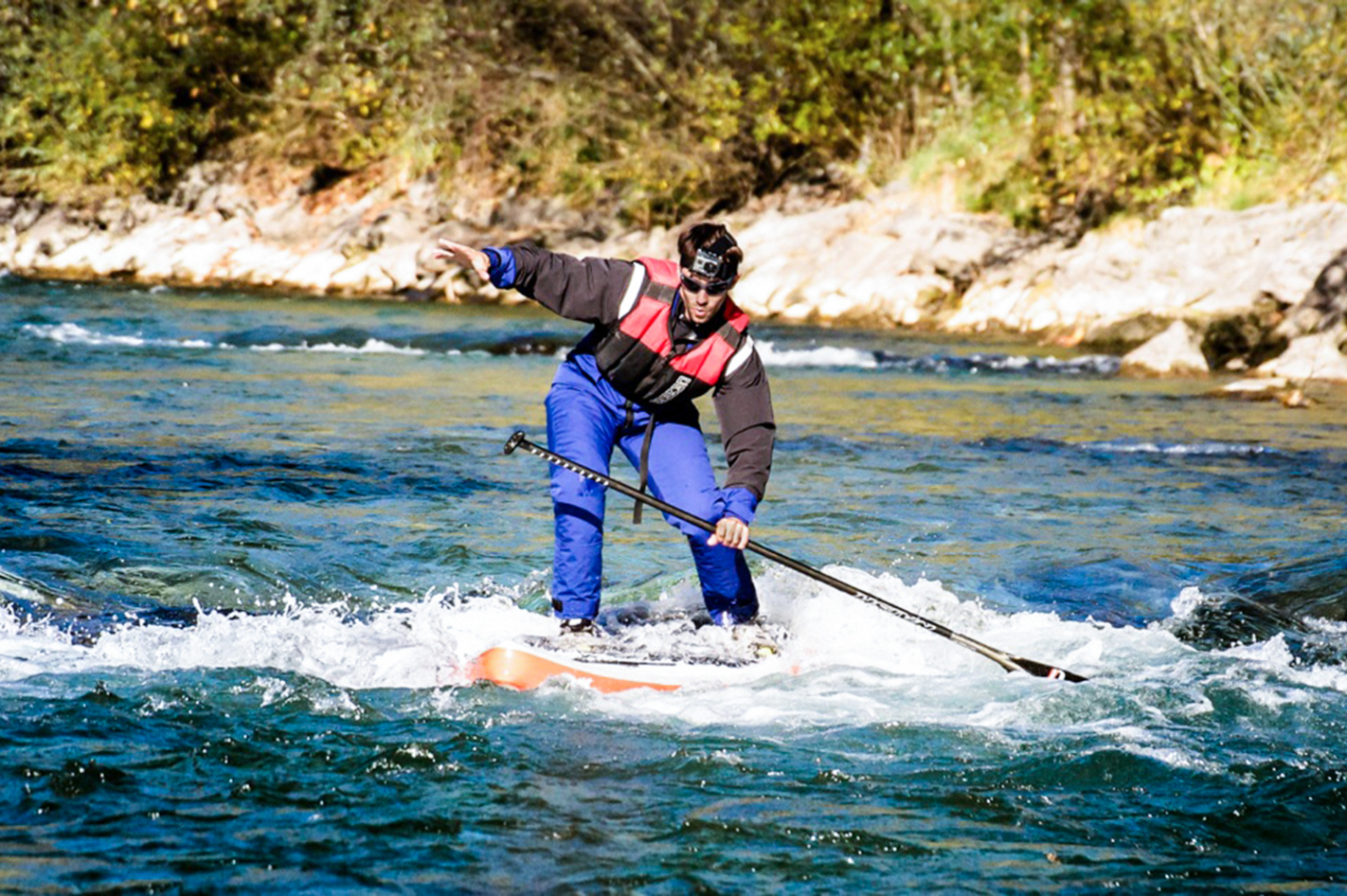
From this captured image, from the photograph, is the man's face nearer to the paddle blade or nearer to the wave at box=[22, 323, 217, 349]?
the paddle blade

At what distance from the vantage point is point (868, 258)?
26.5 m

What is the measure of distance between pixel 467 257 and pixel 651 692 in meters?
1.84

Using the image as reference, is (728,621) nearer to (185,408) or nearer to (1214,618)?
(1214,618)

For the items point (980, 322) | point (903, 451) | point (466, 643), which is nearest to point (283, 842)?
point (466, 643)

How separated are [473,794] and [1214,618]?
179 inches

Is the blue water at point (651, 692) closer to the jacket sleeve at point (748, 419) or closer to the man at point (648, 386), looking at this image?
the man at point (648, 386)

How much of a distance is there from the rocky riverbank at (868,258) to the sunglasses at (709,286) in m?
13.4

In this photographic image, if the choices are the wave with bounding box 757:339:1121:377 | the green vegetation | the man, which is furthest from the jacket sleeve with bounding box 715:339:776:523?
the green vegetation

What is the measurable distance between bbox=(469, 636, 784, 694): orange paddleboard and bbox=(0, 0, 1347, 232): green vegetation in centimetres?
2049

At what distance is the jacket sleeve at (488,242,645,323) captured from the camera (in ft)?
21.1

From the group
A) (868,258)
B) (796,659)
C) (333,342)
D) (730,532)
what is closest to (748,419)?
(730,532)

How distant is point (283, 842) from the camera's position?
15.4ft

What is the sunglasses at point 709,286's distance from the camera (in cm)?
631

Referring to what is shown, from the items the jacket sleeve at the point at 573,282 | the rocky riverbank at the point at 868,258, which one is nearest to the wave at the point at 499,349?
the rocky riverbank at the point at 868,258
